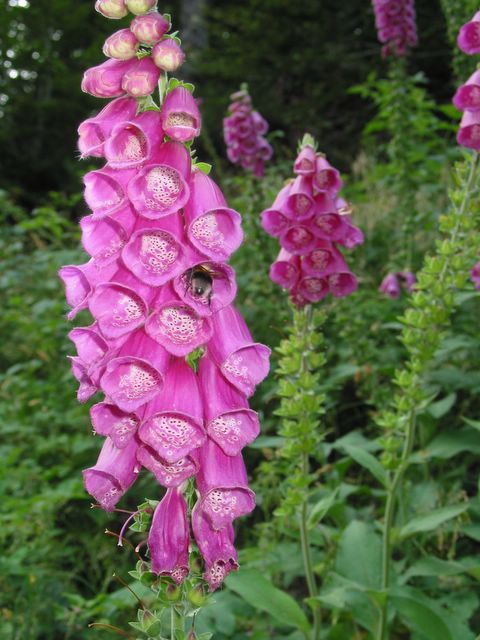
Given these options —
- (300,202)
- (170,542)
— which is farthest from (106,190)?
(300,202)

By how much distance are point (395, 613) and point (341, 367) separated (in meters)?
1.04

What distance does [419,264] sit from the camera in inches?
169

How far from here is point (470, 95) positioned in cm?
202

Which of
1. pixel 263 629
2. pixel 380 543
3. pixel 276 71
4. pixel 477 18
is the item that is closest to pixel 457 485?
pixel 380 543

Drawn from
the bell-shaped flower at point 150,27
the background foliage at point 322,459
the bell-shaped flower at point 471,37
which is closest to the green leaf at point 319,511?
the background foliage at point 322,459

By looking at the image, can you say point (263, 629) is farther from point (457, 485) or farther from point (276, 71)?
point (276, 71)

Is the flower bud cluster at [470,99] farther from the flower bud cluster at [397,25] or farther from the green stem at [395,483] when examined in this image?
the flower bud cluster at [397,25]

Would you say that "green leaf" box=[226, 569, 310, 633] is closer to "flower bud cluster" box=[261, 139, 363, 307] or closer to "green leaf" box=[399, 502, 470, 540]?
"green leaf" box=[399, 502, 470, 540]

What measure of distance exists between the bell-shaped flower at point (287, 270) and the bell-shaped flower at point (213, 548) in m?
1.16

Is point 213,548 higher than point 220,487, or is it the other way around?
point 220,487

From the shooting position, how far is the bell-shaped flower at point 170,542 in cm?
98

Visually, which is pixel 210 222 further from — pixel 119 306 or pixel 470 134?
pixel 470 134

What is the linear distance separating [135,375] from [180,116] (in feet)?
1.31

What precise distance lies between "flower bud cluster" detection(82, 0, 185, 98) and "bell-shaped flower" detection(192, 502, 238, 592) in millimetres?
675
